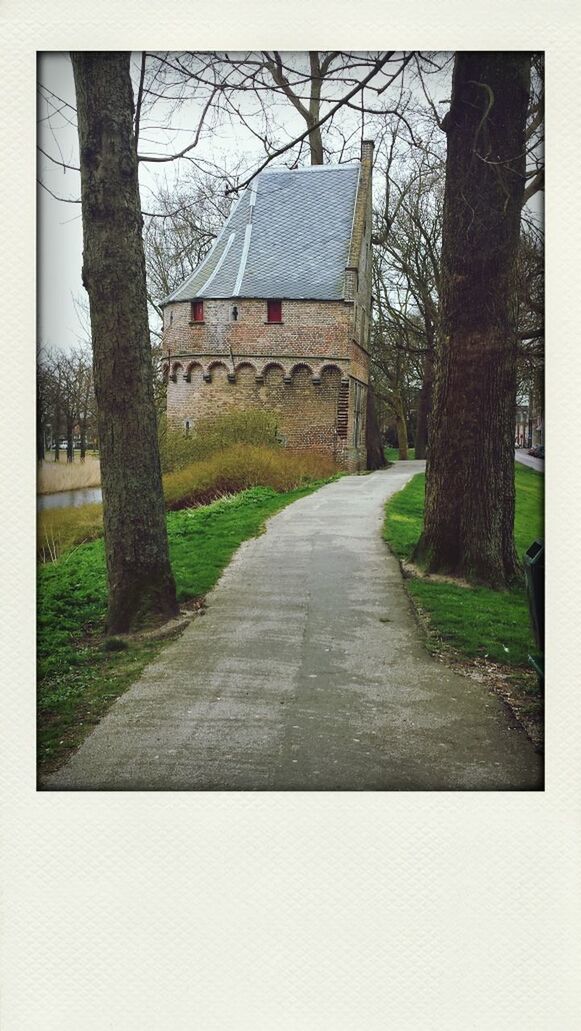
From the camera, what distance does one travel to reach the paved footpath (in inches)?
109

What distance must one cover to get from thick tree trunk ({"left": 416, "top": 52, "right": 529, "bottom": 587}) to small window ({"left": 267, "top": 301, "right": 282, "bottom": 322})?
82cm

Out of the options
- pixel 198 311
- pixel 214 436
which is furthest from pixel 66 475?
pixel 198 311

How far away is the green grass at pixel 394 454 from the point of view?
3664 mm

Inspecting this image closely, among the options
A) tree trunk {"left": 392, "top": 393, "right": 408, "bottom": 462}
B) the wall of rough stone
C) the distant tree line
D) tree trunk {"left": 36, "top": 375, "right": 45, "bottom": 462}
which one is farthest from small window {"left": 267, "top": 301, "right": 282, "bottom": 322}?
tree trunk {"left": 36, "top": 375, "right": 45, "bottom": 462}

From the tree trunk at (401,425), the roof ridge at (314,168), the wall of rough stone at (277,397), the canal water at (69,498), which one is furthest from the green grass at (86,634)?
the roof ridge at (314,168)

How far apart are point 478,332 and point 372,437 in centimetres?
83

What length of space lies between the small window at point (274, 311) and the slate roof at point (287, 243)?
6 centimetres

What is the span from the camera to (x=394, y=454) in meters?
3.81

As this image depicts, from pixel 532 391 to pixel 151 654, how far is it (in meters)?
1.97

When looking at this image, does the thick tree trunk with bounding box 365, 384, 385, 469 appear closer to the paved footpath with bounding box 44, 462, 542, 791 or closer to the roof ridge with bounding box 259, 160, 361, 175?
the paved footpath with bounding box 44, 462, 542, 791
